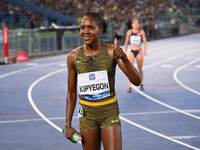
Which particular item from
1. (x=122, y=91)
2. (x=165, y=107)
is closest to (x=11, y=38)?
(x=122, y=91)

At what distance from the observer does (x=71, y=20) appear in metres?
39.8

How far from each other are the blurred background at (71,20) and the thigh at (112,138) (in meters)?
17.3

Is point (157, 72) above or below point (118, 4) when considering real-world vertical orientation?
below

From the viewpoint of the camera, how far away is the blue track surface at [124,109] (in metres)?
8.09

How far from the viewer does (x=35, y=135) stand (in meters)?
8.53

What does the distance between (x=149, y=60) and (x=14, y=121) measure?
13962mm

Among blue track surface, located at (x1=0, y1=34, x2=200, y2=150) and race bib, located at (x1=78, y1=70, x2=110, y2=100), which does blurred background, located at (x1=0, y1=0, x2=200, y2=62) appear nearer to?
blue track surface, located at (x1=0, y1=34, x2=200, y2=150)

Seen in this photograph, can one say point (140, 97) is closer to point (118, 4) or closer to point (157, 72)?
point (157, 72)

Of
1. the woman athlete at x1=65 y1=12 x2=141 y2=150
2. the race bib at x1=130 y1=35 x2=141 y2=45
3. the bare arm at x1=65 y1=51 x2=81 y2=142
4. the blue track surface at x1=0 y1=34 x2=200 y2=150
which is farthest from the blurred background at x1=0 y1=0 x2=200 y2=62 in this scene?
the woman athlete at x1=65 y1=12 x2=141 y2=150

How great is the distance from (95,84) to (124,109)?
21.1 feet

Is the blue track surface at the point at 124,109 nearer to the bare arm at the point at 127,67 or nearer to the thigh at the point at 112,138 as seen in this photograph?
the thigh at the point at 112,138

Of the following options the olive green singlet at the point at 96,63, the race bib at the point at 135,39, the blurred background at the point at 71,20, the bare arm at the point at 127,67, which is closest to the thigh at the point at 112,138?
the olive green singlet at the point at 96,63

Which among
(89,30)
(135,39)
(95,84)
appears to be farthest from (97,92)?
(135,39)

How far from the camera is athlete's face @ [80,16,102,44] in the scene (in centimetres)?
442
